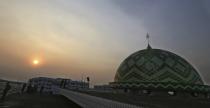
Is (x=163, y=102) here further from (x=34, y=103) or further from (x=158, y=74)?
(x=158, y=74)

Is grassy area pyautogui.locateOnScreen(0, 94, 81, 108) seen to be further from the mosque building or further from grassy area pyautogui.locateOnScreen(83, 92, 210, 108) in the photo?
the mosque building

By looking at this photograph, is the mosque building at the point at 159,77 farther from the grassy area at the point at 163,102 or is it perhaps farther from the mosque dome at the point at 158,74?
the grassy area at the point at 163,102

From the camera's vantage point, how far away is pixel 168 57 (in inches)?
1802

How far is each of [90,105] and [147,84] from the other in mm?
29004

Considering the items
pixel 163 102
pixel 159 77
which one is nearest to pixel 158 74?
pixel 159 77

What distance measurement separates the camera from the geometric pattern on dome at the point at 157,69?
4188cm

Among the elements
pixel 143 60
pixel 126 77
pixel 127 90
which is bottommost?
pixel 127 90

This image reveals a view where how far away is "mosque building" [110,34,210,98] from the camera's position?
133ft

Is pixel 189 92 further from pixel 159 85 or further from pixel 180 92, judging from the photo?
pixel 159 85

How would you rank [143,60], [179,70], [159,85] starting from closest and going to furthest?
[159,85]
[179,70]
[143,60]

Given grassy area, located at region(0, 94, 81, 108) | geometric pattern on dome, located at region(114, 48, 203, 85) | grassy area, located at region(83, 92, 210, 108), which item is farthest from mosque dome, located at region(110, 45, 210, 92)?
grassy area, located at region(0, 94, 81, 108)

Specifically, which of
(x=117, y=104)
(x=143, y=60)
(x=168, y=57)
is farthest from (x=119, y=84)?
(x=117, y=104)

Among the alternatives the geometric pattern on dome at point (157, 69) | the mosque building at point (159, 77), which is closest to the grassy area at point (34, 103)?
the mosque building at point (159, 77)

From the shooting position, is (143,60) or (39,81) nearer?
(143,60)
